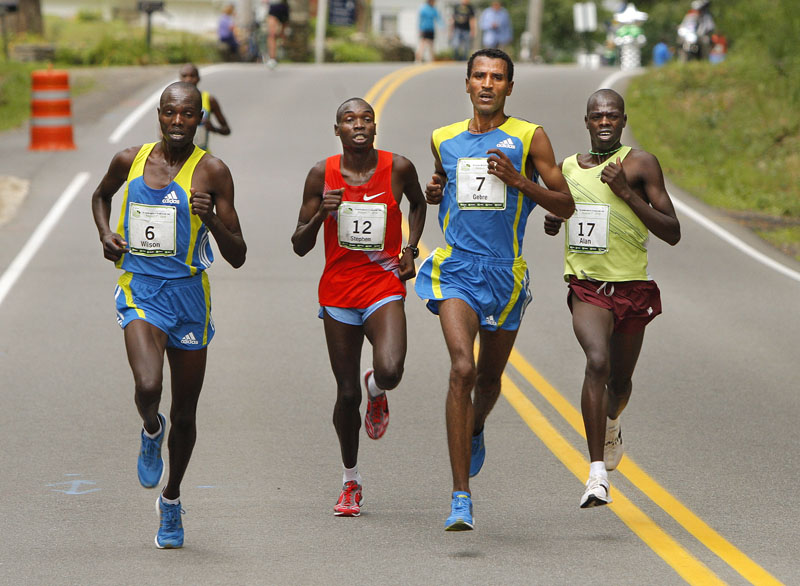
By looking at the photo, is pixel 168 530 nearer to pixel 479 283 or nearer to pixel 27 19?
pixel 479 283

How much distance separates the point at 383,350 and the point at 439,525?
0.93 meters

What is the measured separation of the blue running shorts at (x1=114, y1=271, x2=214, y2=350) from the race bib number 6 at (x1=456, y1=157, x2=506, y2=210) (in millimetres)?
1418

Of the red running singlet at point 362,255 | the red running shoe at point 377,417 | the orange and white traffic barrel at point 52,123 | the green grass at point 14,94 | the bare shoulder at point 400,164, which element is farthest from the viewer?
the green grass at point 14,94

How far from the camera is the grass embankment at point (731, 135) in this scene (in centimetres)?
2180

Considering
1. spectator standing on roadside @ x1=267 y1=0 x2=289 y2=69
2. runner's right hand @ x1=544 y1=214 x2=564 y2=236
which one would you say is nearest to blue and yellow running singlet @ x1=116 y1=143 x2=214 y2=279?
runner's right hand @ x1=544 y1=214 x2=564 y2=236

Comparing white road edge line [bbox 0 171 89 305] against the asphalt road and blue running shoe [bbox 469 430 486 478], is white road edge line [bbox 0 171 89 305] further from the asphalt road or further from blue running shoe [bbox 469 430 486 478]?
blue running shoe [bbox 469 430 486 478]

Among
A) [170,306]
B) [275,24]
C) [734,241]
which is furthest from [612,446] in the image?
[275,24]

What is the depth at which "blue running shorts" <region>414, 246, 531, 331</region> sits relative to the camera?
24.0 feet

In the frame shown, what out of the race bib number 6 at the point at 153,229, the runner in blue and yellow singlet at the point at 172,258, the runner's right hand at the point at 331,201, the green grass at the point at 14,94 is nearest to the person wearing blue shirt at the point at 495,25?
the green grass at the point at 14,94

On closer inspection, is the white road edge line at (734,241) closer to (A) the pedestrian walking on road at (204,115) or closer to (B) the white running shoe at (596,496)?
(A) the pedestrian walking on road at (204,115)

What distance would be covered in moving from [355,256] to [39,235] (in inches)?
416

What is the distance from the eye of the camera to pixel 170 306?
22.3 ft

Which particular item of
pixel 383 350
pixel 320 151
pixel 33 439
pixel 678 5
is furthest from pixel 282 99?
pixel 678 5

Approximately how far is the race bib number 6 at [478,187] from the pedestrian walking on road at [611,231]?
0.40 meters
